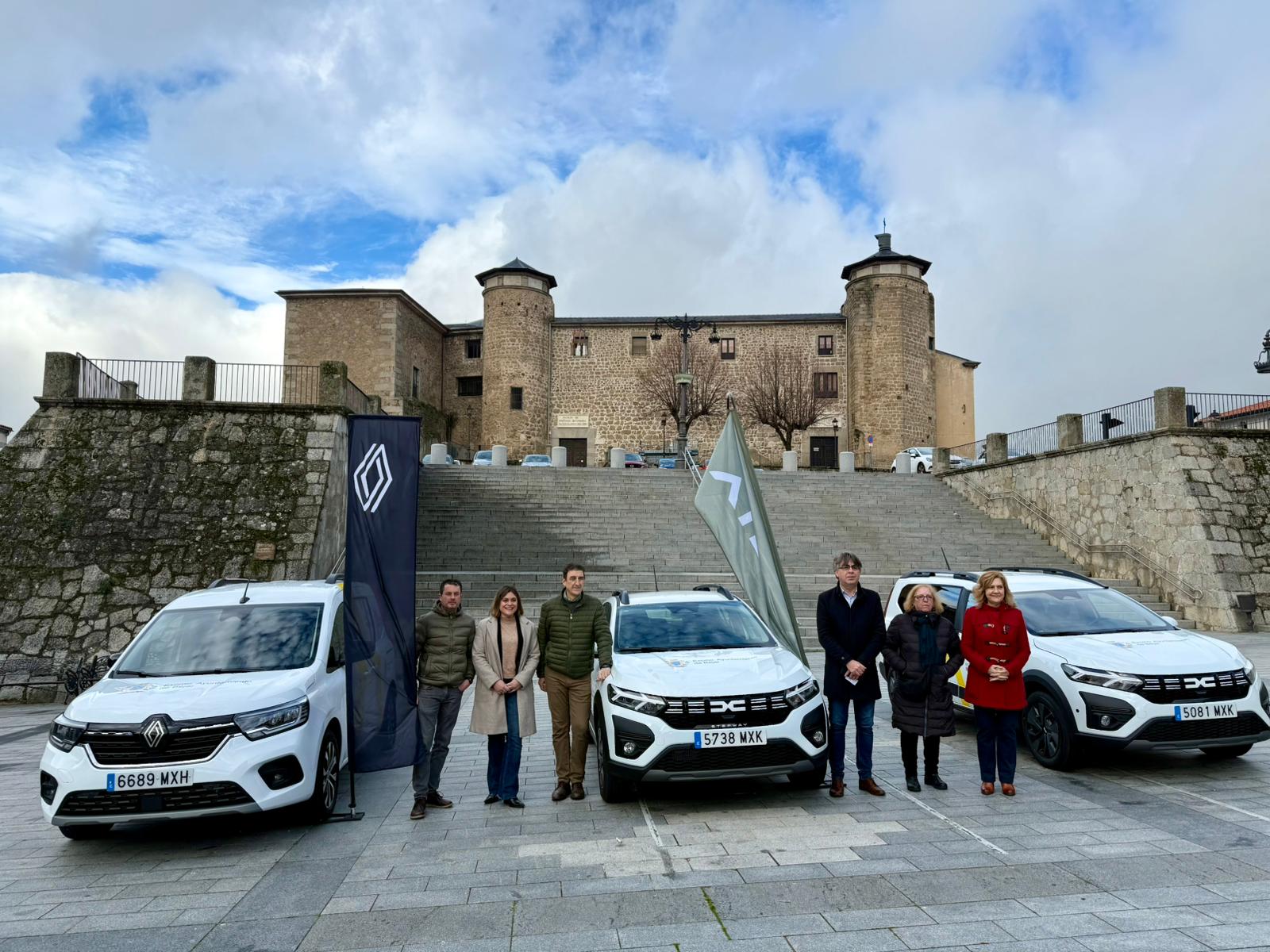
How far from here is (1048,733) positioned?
682cm

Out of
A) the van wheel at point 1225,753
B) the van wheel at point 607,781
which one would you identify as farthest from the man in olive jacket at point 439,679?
the van wheel at point 1225,753

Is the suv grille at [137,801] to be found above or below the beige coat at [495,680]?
below

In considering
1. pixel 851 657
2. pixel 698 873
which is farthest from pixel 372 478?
pixel 851 657

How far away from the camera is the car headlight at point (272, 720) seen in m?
5.22

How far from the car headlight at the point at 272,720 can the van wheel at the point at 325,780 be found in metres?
0.33

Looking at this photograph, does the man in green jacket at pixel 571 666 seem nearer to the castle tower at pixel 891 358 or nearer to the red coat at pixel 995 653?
the red coat at pixel 995 653

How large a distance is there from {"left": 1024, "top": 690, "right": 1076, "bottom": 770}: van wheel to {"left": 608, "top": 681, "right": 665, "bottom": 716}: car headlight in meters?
3.32

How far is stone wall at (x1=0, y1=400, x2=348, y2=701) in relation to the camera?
13297mm

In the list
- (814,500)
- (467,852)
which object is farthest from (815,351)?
(467,852)

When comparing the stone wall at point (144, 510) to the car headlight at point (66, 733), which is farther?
the stone wall at point (144, 510)

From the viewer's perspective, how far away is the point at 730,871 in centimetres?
457

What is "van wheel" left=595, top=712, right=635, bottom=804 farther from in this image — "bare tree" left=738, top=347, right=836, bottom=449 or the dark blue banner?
"bare tree" left=738, top=347, right=836, bottom=449

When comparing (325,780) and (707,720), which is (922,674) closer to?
(707,720)

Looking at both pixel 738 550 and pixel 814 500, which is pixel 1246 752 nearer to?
pixel 738 550
